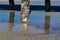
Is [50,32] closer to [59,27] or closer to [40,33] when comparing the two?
[40,33]

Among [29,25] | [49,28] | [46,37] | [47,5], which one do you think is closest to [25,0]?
[29,25]

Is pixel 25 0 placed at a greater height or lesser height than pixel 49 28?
greater

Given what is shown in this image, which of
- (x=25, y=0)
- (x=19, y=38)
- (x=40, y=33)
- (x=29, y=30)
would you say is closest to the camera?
(x=19, y=38)

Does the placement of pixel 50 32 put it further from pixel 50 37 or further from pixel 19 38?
pixel 19 38

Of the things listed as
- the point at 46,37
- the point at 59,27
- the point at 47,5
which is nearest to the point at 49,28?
the point at 59,27

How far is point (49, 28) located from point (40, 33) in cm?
115

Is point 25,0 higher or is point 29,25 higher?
point 25,0

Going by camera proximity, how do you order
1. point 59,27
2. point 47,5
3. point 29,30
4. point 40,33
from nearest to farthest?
point 40,33
point 29,30
point 59,27
point 47,5

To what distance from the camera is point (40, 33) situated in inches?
330

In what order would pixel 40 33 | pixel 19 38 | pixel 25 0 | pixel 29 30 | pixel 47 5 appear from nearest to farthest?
pixel 19 38 → pixel 40 33 → pixel 29 30 → pixel 25 0 → pixel 47 5

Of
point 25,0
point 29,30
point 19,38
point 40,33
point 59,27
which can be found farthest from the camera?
point 25,0

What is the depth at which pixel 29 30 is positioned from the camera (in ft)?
29.4

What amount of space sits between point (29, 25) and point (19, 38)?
8.54 feet

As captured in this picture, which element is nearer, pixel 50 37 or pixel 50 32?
pixel 50 37
